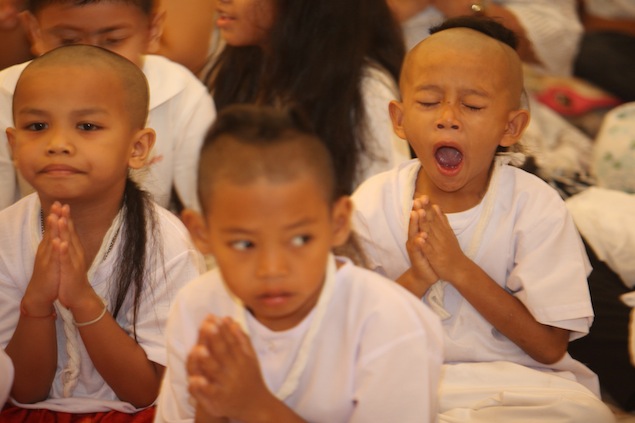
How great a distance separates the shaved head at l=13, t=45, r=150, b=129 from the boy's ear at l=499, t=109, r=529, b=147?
0.71 m

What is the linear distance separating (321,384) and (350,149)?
3.42ft

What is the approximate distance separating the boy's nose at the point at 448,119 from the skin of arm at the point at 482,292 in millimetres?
148

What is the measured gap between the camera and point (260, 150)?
1.28 m

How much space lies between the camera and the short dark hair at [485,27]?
1.82m

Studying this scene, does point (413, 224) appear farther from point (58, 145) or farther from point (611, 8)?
point (611, 8)

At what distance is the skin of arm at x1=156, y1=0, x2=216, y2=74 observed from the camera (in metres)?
2.78

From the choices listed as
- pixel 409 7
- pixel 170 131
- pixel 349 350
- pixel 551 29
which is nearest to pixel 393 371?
pixel 349 350

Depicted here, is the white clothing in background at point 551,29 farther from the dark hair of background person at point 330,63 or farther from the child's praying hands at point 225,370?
the child's praying hands at point 225,370

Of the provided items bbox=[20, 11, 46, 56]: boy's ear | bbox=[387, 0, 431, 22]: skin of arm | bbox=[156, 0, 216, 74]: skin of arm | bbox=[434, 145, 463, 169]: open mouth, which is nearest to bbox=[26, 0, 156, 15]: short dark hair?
bbox=[20, 11, 46, 56]: boy's ear

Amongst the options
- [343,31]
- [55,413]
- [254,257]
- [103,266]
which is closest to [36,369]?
[55,413]

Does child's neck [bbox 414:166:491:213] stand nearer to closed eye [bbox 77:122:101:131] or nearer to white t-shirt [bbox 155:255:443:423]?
white t-shirt [bbox 155:255:443:423]

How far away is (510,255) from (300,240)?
62 cm

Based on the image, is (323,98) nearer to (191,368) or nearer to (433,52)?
(433,52)

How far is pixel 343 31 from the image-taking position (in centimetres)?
246
